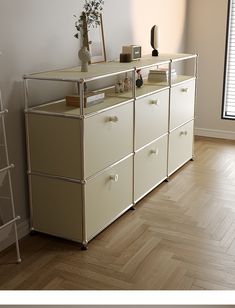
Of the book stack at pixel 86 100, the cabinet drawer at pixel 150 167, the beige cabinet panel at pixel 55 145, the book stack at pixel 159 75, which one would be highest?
the book stack at pixel 159 75

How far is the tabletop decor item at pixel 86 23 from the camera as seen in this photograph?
2896 millimetres

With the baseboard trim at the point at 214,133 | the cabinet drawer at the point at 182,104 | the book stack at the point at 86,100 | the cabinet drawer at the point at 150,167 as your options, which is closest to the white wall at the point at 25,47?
the book stack at the point at 86,100

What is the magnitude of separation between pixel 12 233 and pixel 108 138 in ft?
2.90

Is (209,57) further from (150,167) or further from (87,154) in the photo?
(87,154)

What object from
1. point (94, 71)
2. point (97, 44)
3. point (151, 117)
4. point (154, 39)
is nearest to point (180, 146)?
point (151, 117)

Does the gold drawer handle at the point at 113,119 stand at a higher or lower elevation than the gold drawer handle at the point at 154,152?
higher

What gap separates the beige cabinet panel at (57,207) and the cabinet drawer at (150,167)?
0.73 meters

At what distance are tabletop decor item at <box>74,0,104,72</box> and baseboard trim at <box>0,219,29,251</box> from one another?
3.66ft

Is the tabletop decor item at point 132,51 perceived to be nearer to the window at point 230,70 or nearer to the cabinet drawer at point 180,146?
the cabinet drawer at point 180,146

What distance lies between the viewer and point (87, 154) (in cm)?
262

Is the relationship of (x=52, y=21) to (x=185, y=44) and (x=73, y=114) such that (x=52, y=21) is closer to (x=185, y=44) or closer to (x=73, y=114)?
(x=73, y=114)

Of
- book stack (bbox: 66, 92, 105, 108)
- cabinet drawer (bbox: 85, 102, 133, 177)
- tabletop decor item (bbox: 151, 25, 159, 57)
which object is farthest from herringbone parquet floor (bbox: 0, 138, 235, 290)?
tabletop decor item (bbox: 151, 25, 159, 57)

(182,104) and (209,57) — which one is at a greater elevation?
(209,57)

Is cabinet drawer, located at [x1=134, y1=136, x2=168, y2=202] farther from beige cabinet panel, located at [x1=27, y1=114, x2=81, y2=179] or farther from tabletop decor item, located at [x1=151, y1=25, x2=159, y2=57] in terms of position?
tabletop decor item, located at [x1=151, y1=25, x2=159, y2=57]
